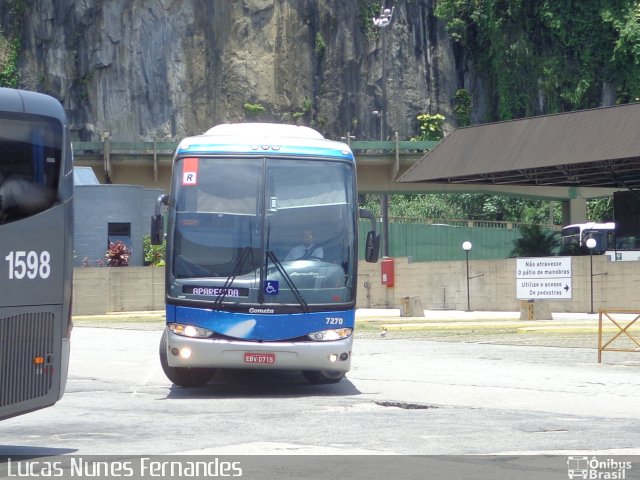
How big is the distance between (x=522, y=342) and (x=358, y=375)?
7683 mm

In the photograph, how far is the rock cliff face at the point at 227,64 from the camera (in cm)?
8231

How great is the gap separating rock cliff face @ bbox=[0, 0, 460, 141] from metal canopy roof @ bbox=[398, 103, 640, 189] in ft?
123

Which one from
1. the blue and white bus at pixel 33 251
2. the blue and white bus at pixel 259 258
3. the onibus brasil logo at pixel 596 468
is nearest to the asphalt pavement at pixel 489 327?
the blue and white bus at pixel 259 258

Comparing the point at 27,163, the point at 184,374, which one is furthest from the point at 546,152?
the point at 27,163

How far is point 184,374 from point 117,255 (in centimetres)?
3314

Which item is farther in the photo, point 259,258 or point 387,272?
point 387,272

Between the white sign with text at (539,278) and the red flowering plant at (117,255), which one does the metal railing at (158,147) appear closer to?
the red flowering plant at (117,255)

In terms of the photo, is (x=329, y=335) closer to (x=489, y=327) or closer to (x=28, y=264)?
(x=28, y=264)

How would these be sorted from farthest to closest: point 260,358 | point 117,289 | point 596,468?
1. point 117,289
2. point 260,358
3. point 596,468

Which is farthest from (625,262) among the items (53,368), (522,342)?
(53,368)

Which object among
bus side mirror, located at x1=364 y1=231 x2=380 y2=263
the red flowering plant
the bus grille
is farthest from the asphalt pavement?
the bus grille

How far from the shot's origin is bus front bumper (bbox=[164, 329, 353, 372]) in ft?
52.6

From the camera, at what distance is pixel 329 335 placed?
16.3 m

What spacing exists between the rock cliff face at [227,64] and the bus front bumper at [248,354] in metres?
66.0
